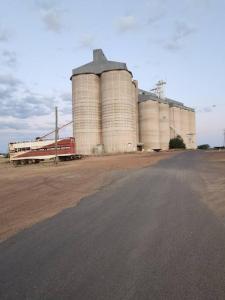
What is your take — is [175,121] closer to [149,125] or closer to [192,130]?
[192,130]

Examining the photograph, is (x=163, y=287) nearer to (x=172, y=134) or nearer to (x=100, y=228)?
(x=100, y=228)

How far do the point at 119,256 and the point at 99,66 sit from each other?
8636 centimetres

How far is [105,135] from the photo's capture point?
273 ft

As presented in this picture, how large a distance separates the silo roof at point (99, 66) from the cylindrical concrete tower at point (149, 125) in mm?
A: 22095

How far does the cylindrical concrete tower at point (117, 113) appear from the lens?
81.5 metres

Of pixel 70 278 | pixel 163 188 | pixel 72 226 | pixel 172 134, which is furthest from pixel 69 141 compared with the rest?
pixel 172 134

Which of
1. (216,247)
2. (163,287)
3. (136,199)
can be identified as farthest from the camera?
(136,199)

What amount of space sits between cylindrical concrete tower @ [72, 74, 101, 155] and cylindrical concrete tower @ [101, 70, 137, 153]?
2033mm

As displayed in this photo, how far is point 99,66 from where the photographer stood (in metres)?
89.2

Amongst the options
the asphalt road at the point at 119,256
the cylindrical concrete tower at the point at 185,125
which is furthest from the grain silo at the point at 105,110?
the asphalt road at the point at 119,256

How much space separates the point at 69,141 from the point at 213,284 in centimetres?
5005

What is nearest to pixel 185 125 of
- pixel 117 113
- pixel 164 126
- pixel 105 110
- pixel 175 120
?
pixel 175 120

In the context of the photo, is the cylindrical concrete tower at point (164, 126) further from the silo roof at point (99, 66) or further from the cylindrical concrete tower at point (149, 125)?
the silo roof at point (99, 66)

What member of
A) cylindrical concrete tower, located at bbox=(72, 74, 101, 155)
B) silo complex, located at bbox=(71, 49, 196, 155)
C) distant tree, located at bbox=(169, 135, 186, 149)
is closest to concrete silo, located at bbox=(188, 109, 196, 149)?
distant tree, located at bbox=(169, 135, 186, 149)
